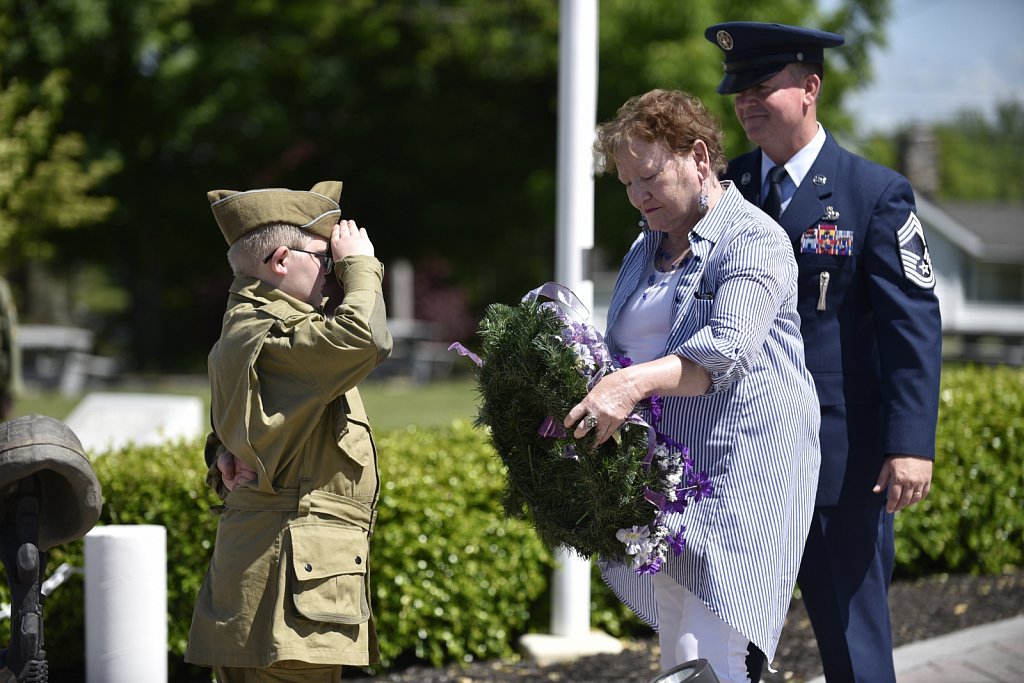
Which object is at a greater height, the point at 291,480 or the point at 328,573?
the point at 291,480

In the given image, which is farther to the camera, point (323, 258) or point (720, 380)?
point (323, 258)

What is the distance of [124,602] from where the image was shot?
13.4 ft

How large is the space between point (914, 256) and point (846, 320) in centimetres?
26

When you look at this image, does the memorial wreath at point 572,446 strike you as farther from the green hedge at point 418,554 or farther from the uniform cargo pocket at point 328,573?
the green hedge at point 418,554

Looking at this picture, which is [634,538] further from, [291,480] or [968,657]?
[968,657]

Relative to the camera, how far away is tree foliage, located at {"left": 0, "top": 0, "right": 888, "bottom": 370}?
21469 millimetres

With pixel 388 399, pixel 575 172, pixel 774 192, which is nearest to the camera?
pixel 774 192

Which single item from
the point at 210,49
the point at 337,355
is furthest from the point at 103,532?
the point at 210,49

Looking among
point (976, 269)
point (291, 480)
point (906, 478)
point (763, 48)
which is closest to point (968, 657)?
point (906, 478)

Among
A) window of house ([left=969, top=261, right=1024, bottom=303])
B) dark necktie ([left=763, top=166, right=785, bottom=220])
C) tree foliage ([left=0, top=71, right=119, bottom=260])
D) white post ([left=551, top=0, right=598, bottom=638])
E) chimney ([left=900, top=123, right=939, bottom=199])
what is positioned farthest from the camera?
chimney ([left=900, top=123, right=939, bottom=199])

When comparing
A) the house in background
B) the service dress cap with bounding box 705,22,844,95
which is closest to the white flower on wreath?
the service dress cap with bounding box 705,22,844,95

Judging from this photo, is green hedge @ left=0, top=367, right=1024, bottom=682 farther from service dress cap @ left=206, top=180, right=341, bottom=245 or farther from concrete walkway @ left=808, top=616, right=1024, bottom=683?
service dress cap @ left=206, top=180, right=341, bottom=245

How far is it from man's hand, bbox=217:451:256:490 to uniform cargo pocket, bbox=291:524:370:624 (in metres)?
0.19

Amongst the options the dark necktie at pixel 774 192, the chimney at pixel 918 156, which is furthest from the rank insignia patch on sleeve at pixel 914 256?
the chimney at pixel 918 156
